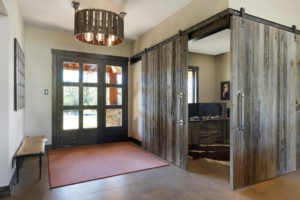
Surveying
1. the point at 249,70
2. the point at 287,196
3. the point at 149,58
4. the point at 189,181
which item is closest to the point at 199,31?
the point at 249,70

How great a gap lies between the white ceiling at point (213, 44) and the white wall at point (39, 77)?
3553 millimetres

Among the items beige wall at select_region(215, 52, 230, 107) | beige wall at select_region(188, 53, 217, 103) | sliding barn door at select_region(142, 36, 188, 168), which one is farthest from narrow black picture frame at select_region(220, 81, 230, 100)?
sliding barn door at select_region(142, 36, 188, 168)

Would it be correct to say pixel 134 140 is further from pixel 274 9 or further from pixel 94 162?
pixel 274 9

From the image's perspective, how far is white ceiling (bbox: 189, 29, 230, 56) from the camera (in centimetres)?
456

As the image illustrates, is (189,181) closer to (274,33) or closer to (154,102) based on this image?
(154,102)

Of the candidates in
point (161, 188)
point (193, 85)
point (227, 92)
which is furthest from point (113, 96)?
point (227, 92)

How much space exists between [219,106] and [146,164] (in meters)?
2.97

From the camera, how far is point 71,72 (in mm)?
4883

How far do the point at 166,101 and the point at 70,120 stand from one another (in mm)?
2695

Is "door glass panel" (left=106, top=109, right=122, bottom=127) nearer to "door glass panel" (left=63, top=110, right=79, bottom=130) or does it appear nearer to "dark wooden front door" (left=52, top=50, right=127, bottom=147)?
"dark wooden front door" (left=52, top=50, right=127, bottom=147)

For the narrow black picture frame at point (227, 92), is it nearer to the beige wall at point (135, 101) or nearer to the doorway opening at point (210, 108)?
the doorway opening at point (210, 108)

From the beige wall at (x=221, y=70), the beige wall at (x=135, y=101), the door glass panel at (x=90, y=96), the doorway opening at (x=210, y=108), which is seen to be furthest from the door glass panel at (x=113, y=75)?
the beige wall at (x=221, y=70)

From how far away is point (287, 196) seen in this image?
92.7 inches

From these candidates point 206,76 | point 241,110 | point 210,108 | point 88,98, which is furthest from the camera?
point 206,76
